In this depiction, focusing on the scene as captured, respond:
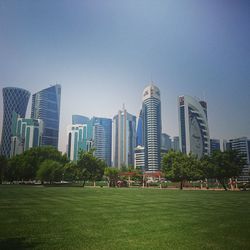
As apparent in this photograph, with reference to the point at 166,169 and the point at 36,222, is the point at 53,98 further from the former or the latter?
the point at 36,222

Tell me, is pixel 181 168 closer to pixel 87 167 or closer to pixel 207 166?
pixel 207 166

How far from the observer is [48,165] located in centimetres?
5716

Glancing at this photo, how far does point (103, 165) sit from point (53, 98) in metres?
140

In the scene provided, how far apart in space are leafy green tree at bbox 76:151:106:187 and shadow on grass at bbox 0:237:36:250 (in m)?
58.7

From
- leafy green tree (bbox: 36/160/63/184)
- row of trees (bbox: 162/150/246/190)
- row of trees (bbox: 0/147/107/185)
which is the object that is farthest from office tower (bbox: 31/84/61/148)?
row of trees (bbox: 162/150/246/190)

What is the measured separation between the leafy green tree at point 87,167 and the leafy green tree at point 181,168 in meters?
22.8

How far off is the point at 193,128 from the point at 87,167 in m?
124

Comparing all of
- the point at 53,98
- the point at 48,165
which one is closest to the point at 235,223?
the point at 48,165

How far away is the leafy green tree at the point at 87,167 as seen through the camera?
2569 inches

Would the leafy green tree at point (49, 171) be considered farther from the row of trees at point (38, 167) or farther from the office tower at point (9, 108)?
the office tower at point (9, 108)

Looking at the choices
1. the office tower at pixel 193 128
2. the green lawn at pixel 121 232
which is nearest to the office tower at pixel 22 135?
the office tower at pixel 193 128

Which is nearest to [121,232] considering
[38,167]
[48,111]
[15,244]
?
[15,244]

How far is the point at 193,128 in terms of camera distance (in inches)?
6973

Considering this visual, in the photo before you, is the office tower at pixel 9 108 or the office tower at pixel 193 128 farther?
the office tower at pixel 193 128
